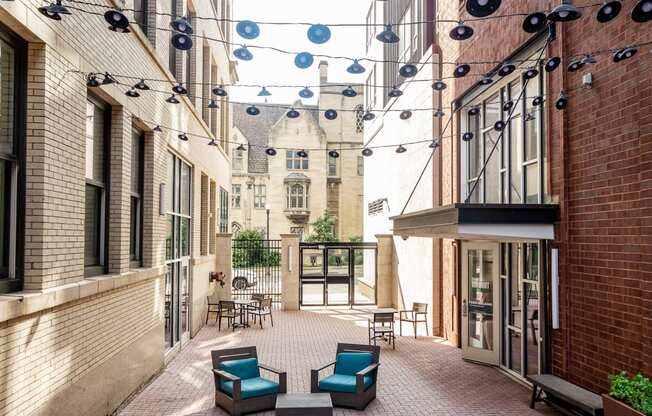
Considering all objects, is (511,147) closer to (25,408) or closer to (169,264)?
(169,264)

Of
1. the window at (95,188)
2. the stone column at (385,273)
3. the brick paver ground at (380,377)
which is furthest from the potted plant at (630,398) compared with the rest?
the stone column at (385,273)

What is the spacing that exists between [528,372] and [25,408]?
27.1 ft

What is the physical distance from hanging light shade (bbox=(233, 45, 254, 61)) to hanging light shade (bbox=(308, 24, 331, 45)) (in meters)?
1.10

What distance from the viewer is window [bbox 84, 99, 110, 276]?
A: 7727mm

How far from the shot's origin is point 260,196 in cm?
4778

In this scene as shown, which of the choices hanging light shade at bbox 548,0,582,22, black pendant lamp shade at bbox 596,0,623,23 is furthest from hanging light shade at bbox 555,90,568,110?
hanging light shade at bbox 548,0,582,22

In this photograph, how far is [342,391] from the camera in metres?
8.45

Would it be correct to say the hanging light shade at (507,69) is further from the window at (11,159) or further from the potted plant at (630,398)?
Answer: the window at (11,159)

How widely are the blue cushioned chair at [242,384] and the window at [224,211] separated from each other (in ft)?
47.3

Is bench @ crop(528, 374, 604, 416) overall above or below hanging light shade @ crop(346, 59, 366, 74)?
below

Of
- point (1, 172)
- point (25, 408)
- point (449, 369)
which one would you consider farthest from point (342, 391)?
point (1, 172)

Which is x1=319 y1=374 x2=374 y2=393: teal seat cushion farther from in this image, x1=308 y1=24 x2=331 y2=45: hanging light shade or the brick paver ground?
x1=308 y1=24 x2=331 y2=45: hanging light shade

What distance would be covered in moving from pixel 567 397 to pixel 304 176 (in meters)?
39.4

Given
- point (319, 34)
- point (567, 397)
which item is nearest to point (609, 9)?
point (319, 34)
